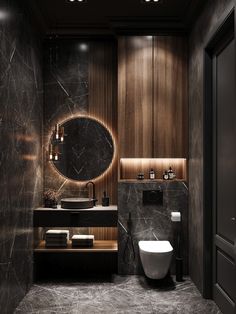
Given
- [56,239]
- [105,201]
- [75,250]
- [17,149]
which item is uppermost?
[17,149]

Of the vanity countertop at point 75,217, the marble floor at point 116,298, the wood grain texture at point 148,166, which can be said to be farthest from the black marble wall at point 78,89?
the marble floor at point 116,298

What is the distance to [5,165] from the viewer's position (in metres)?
2.88

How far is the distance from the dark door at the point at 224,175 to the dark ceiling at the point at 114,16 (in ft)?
2.82

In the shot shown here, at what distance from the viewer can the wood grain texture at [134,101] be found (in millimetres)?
4211


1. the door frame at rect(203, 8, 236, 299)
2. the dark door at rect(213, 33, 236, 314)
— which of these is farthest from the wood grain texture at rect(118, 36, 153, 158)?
the dark door at rect(213, 33, 236, 314)

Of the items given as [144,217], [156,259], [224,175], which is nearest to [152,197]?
[144,217]

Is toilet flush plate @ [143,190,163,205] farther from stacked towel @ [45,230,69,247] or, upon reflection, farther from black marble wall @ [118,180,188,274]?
stacked towel @ [45,230,69,247]

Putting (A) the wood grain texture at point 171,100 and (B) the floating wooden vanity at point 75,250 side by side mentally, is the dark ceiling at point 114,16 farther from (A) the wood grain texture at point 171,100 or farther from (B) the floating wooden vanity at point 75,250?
(B) the floating wooden vanity at point 75,250

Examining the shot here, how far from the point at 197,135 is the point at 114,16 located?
5.25 feet

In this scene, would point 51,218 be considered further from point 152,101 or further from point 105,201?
point 152,101

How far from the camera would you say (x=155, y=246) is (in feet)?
12.7

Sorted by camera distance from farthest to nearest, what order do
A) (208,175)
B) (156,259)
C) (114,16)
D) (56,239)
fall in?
(56,239)
(114,16)
(156,259)
(208,175)

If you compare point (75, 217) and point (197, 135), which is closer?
point (197, 135)

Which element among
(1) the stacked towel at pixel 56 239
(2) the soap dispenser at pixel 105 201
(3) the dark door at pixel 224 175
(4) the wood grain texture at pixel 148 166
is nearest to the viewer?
(3) the dark door at pixel 224 175
